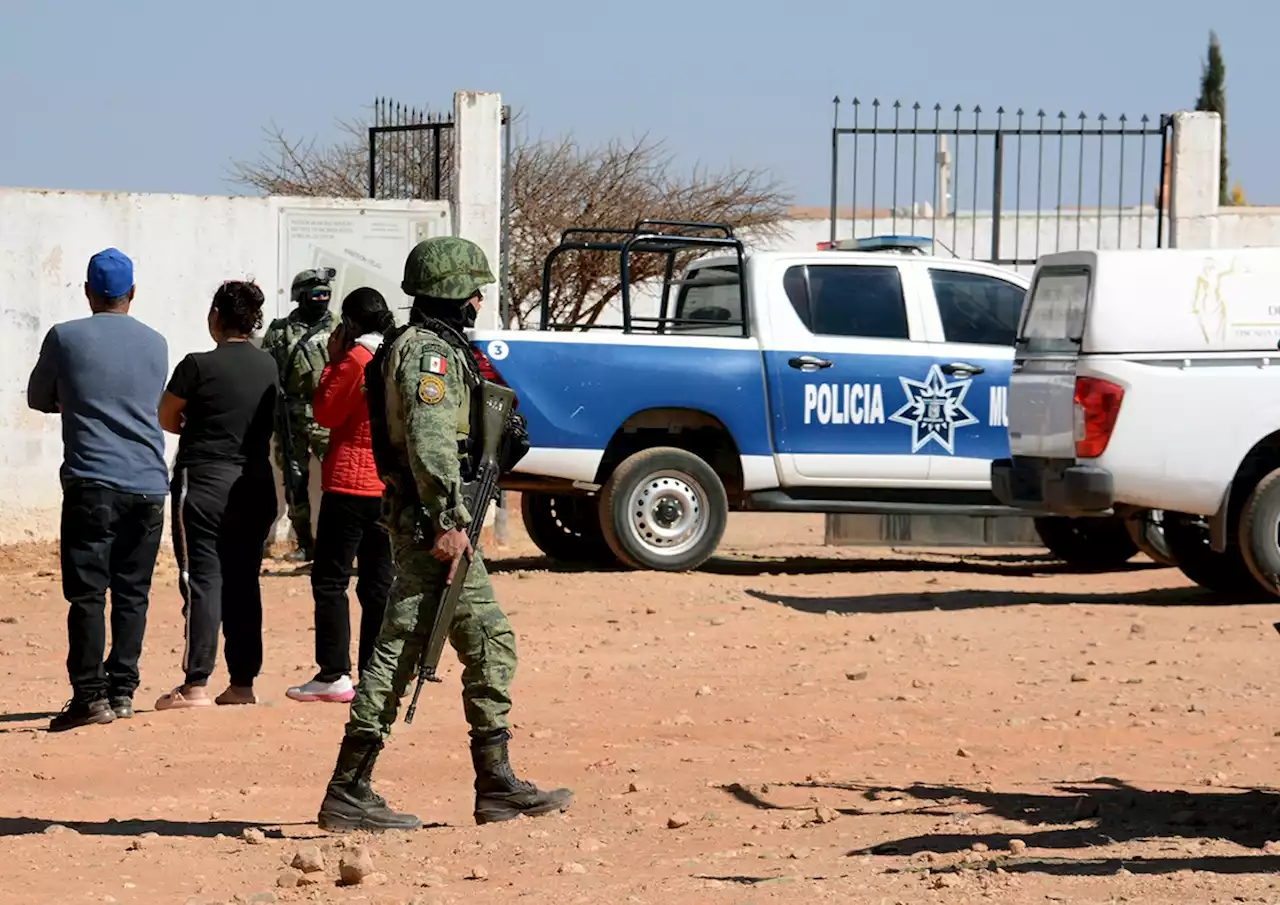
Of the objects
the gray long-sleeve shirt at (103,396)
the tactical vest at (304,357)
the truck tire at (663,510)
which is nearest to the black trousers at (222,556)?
the gray long-sleeve shirt at (103,396)

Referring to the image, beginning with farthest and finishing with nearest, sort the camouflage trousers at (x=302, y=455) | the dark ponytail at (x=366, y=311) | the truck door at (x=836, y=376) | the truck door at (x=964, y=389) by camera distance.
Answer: the truck door at (x=964, y=389)
the truck door at (x=836, y=376)
the camouflage trousers at (x=302, y=455)
the dark ponytail at (x=366, y=311)

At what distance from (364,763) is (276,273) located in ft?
29.5

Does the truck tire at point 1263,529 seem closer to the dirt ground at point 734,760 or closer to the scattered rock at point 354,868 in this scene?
the dirt ground at point 734,760

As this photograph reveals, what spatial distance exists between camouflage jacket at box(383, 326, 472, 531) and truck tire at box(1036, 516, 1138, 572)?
8.92m

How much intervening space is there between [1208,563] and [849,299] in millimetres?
2731

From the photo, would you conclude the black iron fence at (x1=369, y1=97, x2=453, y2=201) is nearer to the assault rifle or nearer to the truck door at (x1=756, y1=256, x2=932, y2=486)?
the truck door at (x1=756, y1=256, x2=932, y2=486)

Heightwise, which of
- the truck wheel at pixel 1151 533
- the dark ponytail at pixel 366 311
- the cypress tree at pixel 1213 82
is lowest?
the truck wheel at pixel 1151 533

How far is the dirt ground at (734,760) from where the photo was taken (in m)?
5.63

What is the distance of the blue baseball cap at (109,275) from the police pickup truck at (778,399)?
4.60 metres

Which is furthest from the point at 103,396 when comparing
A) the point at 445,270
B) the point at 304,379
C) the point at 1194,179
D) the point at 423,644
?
the point at 1194,179

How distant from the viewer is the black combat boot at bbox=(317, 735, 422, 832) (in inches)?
245

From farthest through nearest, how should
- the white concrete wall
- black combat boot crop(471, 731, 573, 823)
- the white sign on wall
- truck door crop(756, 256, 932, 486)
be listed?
the white sign on wall → the white concrete wall → truck door crop(756, 256, 932, 486) → black combat boot crop(471, 731, 573, 823)

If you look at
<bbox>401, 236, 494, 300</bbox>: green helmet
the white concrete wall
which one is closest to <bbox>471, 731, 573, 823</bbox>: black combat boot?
<bbox>401, 236, 494, 300</bbox>: green helmet

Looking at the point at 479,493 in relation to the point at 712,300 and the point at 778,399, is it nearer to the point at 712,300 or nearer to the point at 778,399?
the point at 778,399
